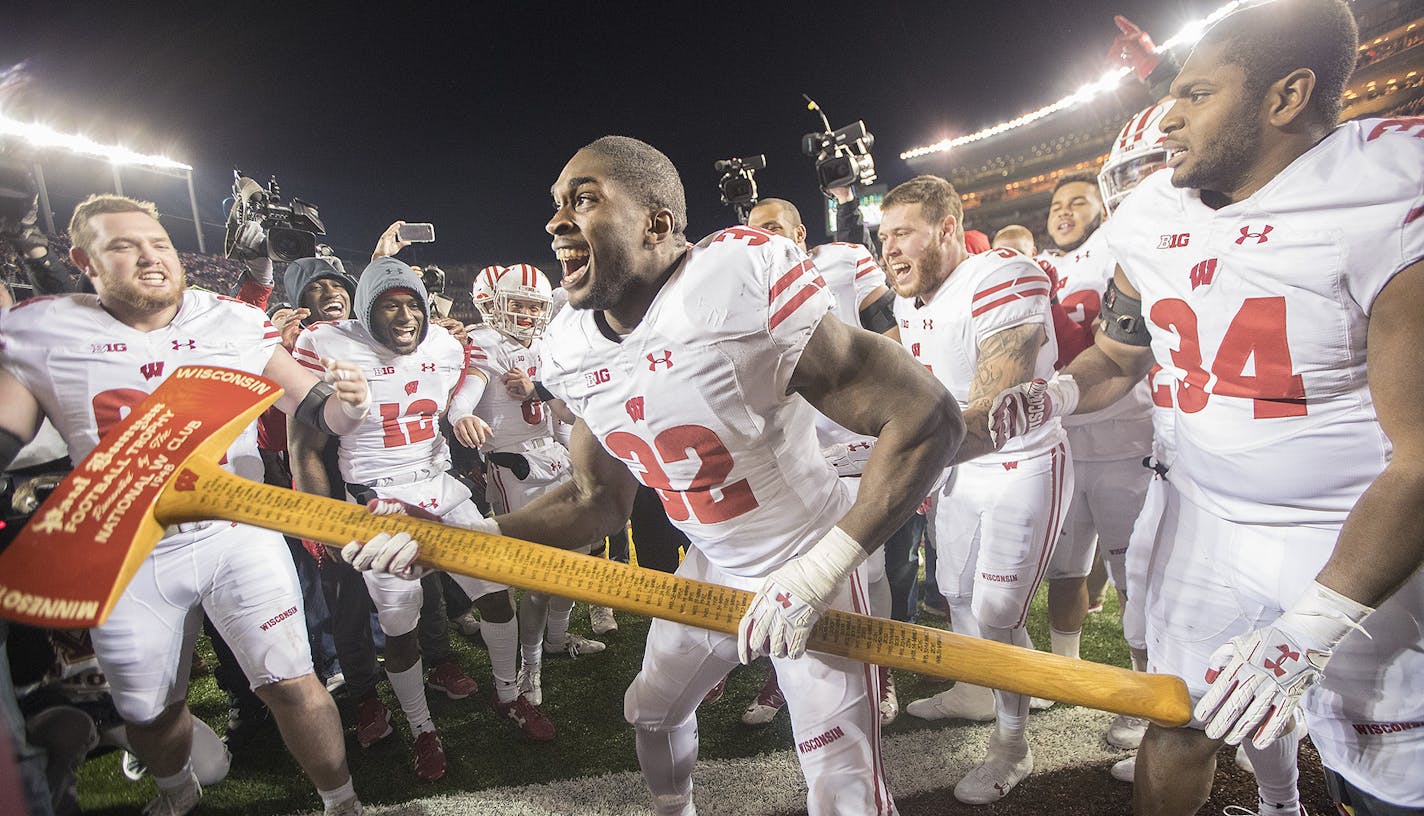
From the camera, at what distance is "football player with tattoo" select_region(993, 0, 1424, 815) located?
133 cm

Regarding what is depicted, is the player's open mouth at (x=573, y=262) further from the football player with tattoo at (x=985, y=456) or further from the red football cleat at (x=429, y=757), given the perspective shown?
the red football cleat at (x=429, y=757)

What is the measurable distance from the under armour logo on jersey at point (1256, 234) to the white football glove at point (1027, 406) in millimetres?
726

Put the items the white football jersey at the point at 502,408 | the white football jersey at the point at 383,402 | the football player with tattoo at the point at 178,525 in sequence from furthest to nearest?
1. the white football jersey at the point at 502,408
2. the white football jersey at the point at 383,402
3. the football player with tattoo at the point at 178,525

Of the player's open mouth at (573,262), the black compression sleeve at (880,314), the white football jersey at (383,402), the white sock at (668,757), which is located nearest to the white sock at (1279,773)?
the white sock at (668,757)

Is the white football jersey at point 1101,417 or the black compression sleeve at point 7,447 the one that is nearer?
the black compression sleeve at point 7,447

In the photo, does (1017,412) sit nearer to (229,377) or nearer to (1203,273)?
(1203,273)

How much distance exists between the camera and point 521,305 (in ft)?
16.0

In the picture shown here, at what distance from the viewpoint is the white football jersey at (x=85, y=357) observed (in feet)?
7.13

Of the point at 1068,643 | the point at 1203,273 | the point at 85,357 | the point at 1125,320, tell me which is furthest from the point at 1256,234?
the point at 85,357

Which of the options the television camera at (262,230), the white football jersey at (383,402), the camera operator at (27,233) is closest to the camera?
the camera operator at (27,233)

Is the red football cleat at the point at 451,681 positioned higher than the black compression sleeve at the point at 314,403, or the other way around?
the black compression sleeve at the point at 314,403

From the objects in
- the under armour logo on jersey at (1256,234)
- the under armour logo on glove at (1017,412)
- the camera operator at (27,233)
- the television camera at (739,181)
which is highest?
the television camera at (739,181)

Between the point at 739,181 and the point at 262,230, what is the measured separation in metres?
3.12

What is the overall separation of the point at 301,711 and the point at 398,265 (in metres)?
2.22
